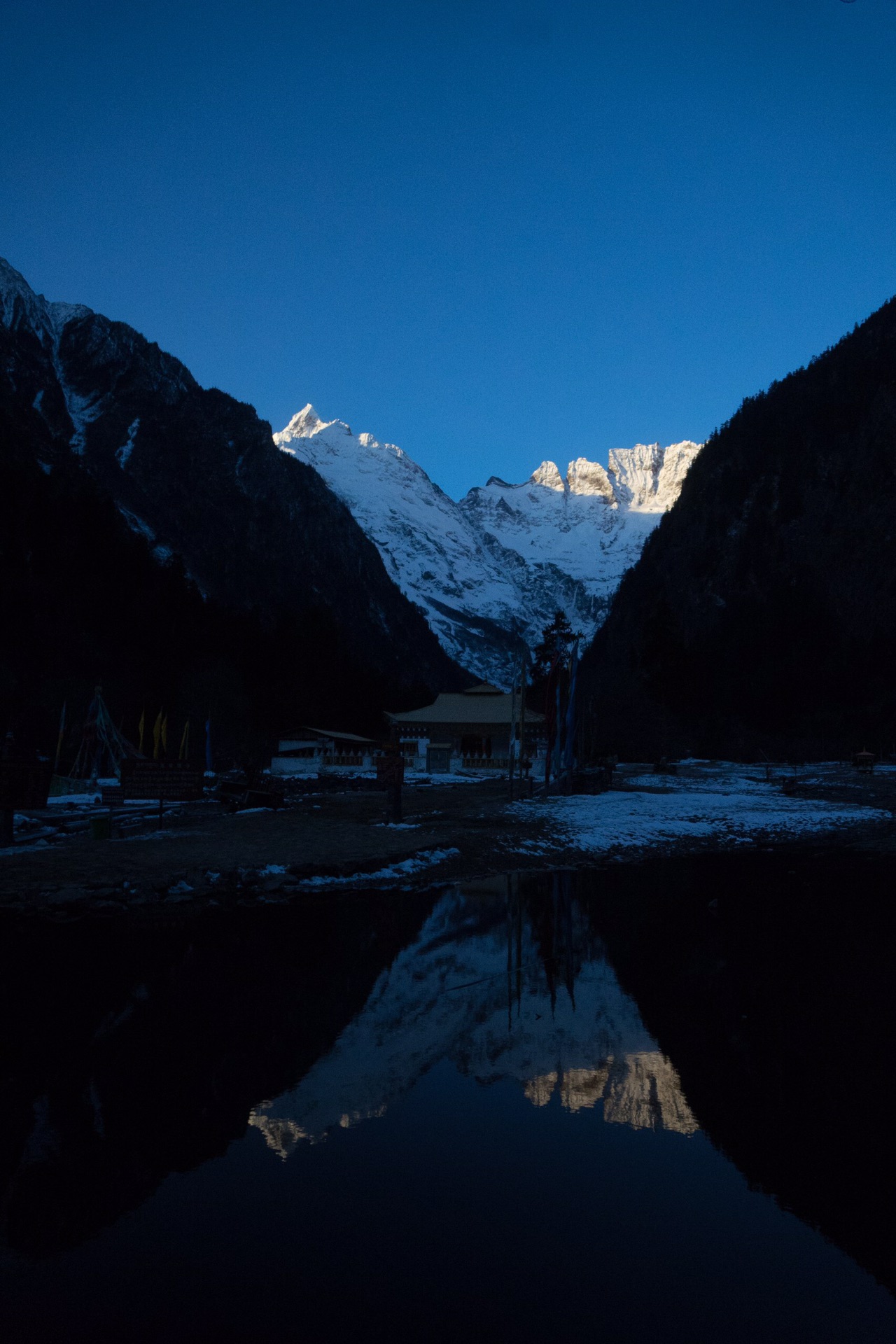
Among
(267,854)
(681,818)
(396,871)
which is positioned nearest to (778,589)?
(681,818)

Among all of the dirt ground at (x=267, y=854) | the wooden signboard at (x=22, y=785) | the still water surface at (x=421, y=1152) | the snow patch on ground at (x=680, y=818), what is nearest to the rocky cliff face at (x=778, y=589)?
the snow patch on ground at (x=680, y=818)

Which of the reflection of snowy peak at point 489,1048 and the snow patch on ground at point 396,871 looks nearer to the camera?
the reflection of snowy peak at point 489,1048

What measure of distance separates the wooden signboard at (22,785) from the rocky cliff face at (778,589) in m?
84.7

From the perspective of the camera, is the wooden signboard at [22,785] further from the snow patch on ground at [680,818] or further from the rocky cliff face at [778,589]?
the rocky cliff face at [778,589]

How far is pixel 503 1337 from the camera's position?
4.73 meters

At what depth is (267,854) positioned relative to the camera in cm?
2148

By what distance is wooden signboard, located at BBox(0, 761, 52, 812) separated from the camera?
72.9 feet

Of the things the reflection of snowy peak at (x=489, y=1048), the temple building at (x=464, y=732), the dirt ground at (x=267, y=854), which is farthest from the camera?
the temple building at (x=464, y=732)

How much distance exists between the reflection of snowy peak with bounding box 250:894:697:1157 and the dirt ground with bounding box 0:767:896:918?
6.44 m

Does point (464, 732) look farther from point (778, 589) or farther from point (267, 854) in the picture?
point (778, 589)

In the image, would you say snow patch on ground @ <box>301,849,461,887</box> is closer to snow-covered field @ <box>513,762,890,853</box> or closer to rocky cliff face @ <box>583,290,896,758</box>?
snow-covered field @ <box>513,762,890,853</box>

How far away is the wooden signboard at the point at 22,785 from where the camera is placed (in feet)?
72.9

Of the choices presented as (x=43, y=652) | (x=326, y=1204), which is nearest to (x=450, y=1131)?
(x=326, y=1204)

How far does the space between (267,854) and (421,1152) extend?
15145 millimetres
